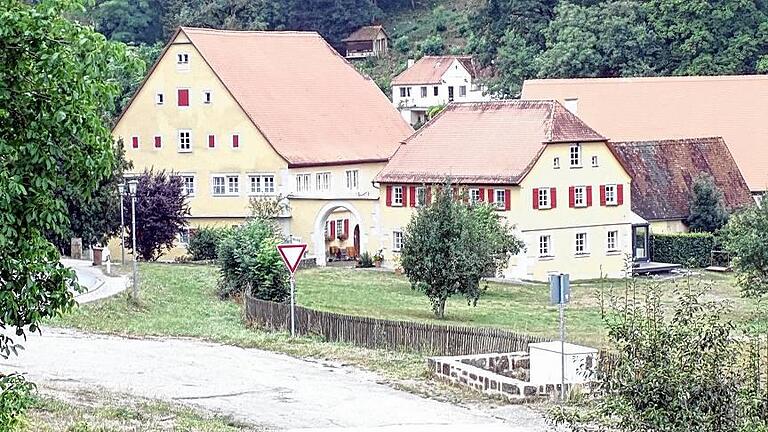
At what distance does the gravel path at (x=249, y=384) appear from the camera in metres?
19.5

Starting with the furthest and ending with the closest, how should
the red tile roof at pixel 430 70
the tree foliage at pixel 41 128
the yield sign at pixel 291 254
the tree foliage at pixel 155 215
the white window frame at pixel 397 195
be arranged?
1. the red tile roof at pixel 430 70
2. the white window frame at pixel 397 195
3. the tree foliage at pixel 155 215
4. the yield sign at pixel 291 254
5. the tree foliage at pixel 41 128

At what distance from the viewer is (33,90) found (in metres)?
9.66

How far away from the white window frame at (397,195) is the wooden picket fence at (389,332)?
21763 millimetres

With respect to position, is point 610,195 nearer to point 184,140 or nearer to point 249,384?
point 184,140

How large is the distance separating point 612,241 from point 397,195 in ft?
25.9

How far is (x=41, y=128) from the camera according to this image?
31.8ft

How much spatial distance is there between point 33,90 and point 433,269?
25481 mm

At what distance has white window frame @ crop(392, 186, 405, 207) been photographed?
52.8m

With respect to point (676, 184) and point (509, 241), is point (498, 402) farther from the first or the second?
point (676, 184)

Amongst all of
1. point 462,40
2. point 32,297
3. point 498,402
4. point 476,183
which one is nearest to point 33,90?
point 32,297

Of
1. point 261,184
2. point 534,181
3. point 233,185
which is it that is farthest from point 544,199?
point 233,185

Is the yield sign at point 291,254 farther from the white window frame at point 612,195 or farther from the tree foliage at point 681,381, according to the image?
the white window frame at point 612,195

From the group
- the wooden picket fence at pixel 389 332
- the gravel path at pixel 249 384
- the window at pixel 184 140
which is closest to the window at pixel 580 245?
the window at pixel 184 140

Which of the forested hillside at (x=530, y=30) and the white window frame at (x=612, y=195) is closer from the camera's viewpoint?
the white window frame at (x=612, y=195)
